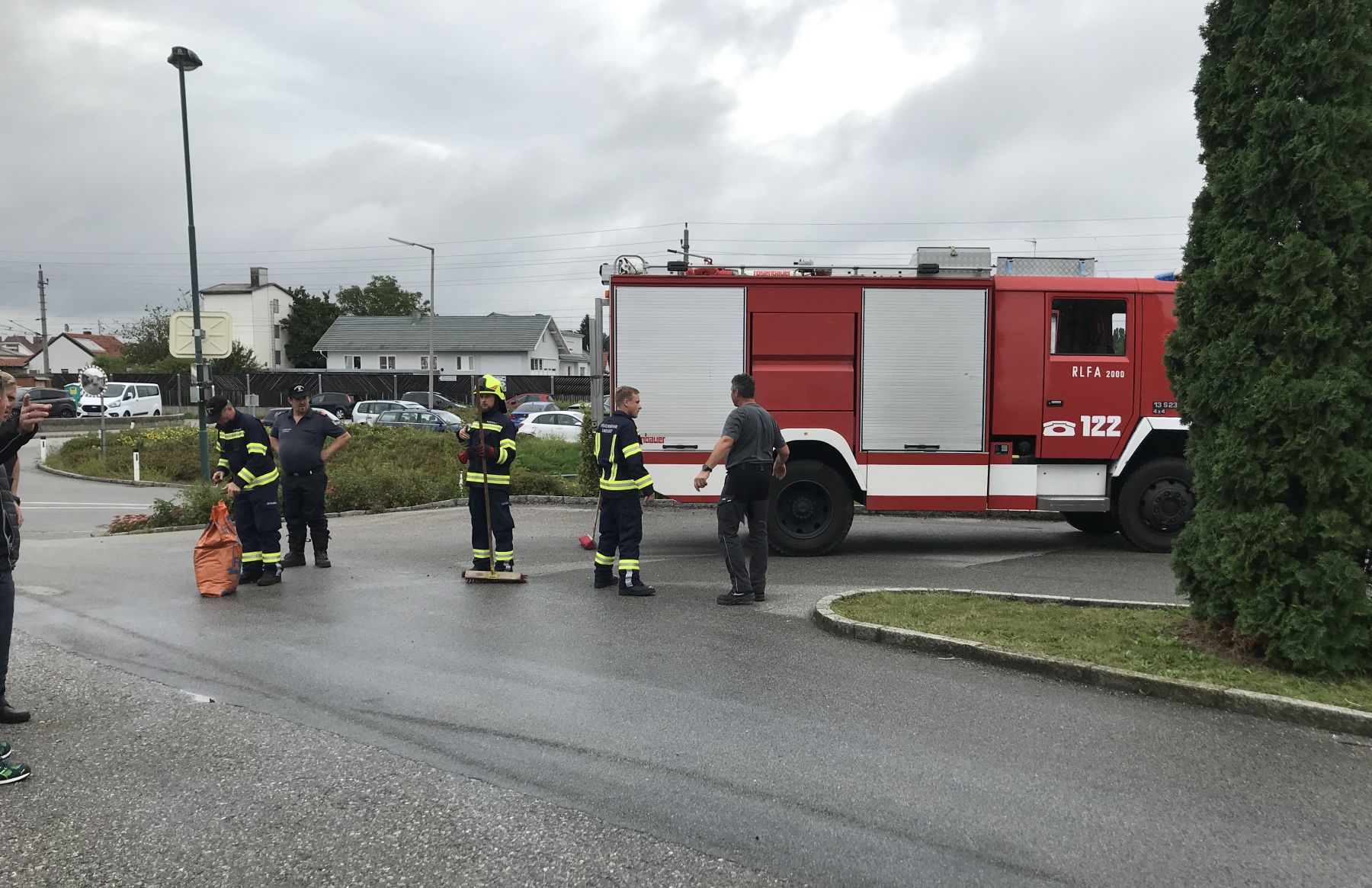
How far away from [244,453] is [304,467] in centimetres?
85

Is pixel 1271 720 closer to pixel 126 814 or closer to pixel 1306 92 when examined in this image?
pixel 1306 92

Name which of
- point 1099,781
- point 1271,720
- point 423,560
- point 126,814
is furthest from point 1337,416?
point 423,560

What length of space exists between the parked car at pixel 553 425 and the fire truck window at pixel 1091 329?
63.5 ft

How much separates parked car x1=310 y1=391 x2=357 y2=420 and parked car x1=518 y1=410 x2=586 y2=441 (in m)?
15.3

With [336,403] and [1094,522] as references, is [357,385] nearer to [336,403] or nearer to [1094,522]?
[336,403]

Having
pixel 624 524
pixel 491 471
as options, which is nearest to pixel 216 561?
pixel 491 471

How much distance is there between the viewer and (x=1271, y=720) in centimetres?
525

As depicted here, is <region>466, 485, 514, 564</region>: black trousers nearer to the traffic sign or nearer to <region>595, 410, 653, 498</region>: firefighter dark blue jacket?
<region>595, 410, 653, 498</region>: firefighter dark blue jacket

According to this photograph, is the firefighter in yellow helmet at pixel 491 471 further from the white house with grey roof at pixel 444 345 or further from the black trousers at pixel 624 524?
the white house with grey roof at pixel 444 345

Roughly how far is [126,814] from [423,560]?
21.9 feet

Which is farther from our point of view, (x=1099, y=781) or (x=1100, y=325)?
(x=1100, y=325)

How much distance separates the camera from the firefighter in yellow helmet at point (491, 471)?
8961 millimetres

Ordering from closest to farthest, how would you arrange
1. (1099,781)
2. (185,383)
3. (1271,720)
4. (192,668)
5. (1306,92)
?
(1099,781) → (1271,720) → (1306,92) → (192,668) → (185,383)

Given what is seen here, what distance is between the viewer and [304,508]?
10.1 m
